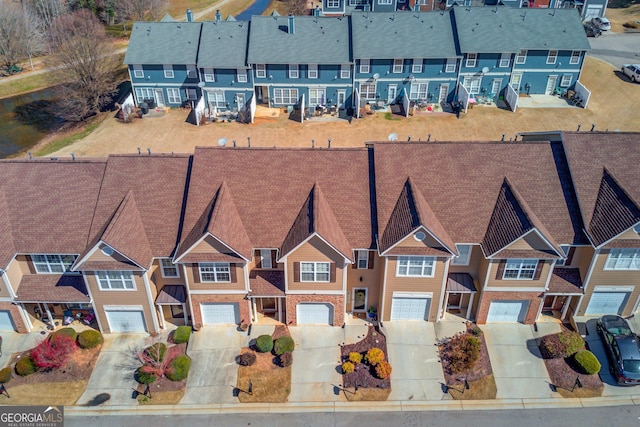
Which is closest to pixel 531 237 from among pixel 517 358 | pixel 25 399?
pixel 517 358

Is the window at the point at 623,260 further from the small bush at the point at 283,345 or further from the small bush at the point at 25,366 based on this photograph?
the small bush at the point at 25,366

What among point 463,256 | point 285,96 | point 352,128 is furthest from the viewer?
point 285,96

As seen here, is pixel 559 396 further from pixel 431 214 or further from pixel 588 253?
pixel 431 214

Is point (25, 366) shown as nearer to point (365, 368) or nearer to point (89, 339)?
point (89, 339)

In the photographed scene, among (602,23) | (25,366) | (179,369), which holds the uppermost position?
(602,23)

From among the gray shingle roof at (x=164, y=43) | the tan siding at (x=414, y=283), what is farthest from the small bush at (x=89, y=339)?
the gray shingle roof at (x=164, y=43)

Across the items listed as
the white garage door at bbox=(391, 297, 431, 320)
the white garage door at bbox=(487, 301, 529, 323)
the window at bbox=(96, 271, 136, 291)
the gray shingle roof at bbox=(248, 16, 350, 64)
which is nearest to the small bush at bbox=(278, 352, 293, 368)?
the white garage door at bbox=(391, 297, 431, 320)

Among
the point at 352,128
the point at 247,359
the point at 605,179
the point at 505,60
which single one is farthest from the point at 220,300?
the point at 505,60
